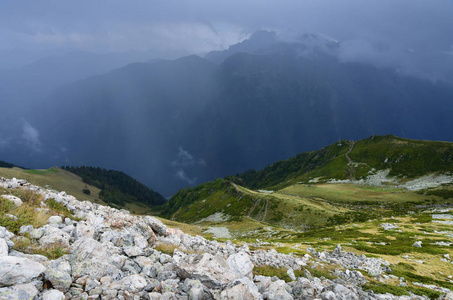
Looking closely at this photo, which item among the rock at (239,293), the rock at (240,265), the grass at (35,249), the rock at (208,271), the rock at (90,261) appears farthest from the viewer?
the rock at (240,265)

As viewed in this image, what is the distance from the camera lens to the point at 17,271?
8.61 metres

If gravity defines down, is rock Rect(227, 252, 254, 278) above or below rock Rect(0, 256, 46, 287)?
below

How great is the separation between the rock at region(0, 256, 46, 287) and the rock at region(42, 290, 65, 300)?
1059 millimetres

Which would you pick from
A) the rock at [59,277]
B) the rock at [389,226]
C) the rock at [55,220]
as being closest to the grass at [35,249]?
the rock at [59,277]

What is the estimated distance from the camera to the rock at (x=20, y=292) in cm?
780

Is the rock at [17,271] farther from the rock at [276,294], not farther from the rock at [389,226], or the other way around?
the rock at [389,226]

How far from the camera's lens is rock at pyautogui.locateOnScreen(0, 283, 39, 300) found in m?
7.80

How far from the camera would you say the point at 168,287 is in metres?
10.8

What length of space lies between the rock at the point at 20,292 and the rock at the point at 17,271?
42 centimetres

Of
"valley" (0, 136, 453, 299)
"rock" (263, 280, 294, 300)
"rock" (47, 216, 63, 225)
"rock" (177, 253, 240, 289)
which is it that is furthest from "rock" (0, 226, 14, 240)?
"rock" (263, 280, 294, 300)

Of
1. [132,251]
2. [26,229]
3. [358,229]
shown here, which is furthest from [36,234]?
[358,229]

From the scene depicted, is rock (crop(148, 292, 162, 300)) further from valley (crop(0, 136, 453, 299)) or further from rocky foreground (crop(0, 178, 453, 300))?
valley (crop(0, 136, 453, 299))

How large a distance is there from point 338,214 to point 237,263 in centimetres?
8541

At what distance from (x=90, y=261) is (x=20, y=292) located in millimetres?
3285
